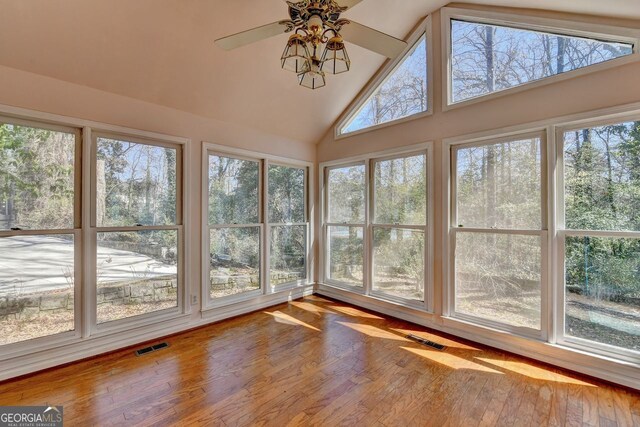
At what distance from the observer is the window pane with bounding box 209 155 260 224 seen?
358 centimetres

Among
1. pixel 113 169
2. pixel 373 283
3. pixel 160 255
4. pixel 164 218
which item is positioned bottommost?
pixel 373 283

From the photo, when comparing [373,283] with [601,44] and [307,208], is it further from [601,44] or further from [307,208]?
[601,44]

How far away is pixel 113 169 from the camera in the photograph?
2855 millimetres

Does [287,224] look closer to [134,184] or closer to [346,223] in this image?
[346,223]

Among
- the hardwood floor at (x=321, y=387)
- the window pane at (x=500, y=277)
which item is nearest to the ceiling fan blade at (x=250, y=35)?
the hardwood floor at (x=321, y=387)

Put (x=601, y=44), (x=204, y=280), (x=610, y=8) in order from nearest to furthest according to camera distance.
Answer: (x=610, y=8) < (x=601, y=44) < (x=204, y=280)

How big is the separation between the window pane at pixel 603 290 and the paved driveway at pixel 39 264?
4.31 m

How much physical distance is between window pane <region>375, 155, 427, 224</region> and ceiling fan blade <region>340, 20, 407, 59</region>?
1756 mm

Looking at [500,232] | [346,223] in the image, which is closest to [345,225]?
[346,223]

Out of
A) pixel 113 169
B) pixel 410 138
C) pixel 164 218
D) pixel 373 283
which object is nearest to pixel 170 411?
pixel 164 218

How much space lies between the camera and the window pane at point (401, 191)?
353cm

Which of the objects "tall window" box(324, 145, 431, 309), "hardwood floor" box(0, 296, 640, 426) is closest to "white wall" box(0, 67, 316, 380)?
"hardwood floor" box(0, 296, 640, 426)

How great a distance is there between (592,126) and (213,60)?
138 inches

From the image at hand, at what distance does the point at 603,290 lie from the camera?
241 centimetres
